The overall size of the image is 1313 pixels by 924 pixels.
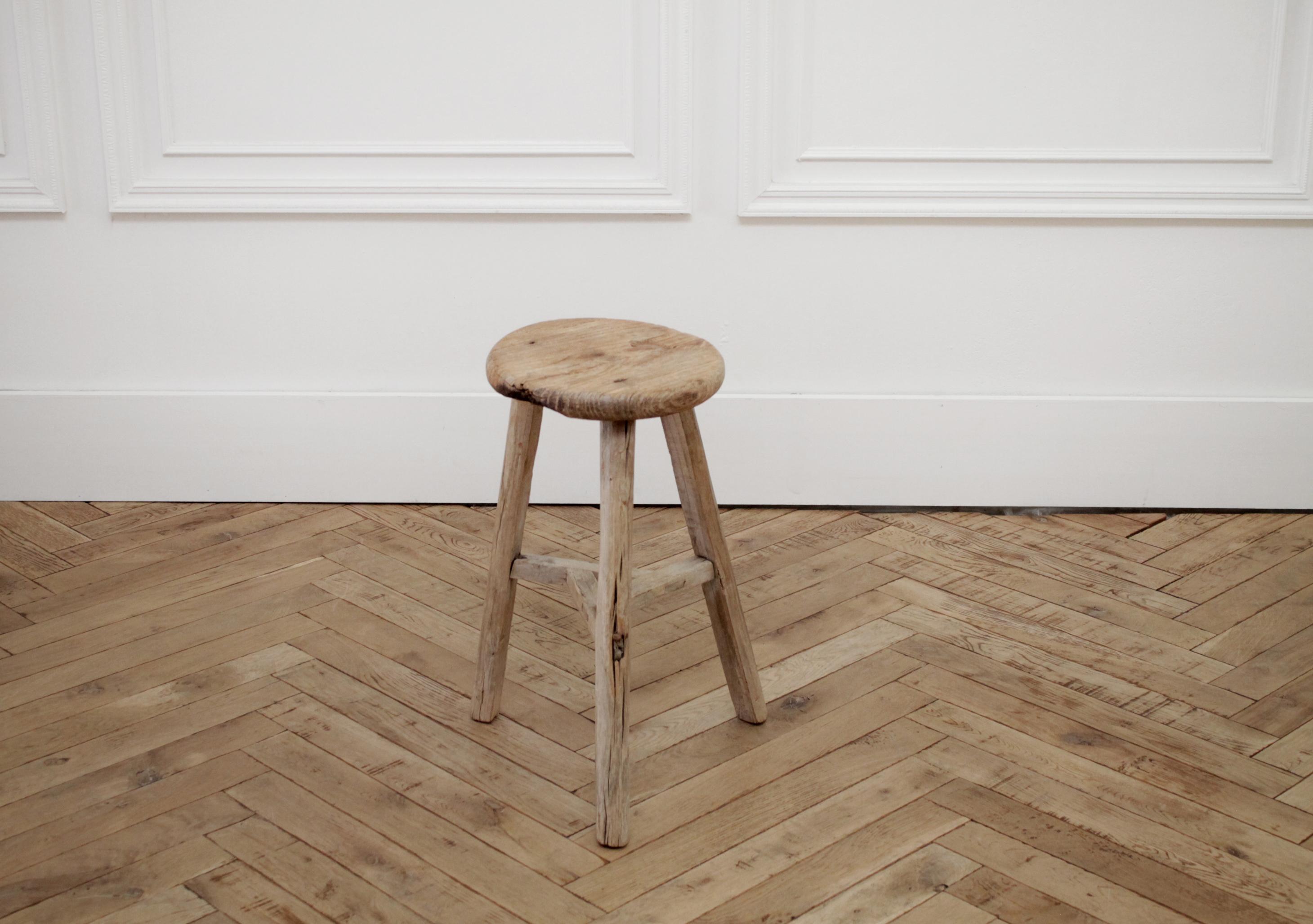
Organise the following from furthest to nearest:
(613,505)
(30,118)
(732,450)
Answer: (732,450)
(30,118)
(613,505)

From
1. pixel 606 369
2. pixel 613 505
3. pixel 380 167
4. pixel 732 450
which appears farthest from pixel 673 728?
pixel 380 167

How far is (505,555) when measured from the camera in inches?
62.5

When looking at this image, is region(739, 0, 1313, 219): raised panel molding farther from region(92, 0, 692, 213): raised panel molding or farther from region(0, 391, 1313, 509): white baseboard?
region(0, 391, 1313, 509): white baseboard

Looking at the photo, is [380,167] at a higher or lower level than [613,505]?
higher

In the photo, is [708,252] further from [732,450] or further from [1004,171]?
[1004,171]

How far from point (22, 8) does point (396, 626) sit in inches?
53.3

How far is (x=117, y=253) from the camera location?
2.30 meters

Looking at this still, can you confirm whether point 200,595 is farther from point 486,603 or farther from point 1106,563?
point 1106,563

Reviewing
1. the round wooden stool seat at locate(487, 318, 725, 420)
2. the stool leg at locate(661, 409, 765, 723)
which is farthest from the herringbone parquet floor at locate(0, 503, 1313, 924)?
the round wooden stool seat at locate(487, 318, 725, 420)

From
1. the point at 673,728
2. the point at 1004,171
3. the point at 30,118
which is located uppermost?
the point at 30,118

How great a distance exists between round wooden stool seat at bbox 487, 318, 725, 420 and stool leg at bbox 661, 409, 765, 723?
0.07 metres

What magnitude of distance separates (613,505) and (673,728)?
0.43 m

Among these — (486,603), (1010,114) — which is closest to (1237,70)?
(1010,114)

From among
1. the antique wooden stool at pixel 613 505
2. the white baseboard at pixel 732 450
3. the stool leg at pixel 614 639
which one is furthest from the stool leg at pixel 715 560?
the white baseboard at pixel 732 450
